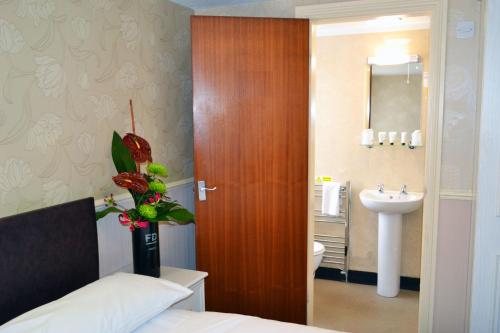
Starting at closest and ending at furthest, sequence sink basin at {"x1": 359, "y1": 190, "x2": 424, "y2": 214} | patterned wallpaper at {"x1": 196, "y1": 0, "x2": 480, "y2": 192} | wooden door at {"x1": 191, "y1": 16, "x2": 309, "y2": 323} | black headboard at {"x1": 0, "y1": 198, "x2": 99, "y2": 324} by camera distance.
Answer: black headboard at {"x1": 0, "y1": 198, "x2": 99, "y2": 324}, patterned wallpaper at {"x1": 196, "y1": 0, "x2": 480, "y2": 192}, wooden door at {"x1": 191, "y1": 16, "x2": 309, "y2": 323}, sink basin at {"x1": 359, "y1": 190, "x2": 424, "y2": 214}

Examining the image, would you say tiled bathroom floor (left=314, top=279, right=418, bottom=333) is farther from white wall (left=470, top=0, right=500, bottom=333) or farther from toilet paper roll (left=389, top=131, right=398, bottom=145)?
toilet paper roll (left=389, top=131, right=398, bottom=145)

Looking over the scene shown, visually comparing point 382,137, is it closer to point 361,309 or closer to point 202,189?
point 361,309

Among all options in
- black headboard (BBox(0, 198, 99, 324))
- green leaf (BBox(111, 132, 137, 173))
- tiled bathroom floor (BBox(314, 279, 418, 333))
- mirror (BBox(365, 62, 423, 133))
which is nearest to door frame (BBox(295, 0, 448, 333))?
tiled bathroom floor (BBox(314, 279, 418, 333))

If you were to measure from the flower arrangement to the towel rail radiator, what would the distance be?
81.2 inches

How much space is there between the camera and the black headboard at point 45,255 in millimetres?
1553

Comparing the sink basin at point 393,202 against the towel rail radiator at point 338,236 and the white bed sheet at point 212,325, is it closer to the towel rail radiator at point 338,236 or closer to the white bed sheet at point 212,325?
the towel rail radiator at point 338,236

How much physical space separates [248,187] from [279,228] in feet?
1.14

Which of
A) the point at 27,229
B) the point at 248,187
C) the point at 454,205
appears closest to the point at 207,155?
the point at 248,187

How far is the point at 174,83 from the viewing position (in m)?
2.83

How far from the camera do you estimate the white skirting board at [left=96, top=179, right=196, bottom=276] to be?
222 cm

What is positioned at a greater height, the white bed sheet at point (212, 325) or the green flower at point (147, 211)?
the green flower at point (147, 211)

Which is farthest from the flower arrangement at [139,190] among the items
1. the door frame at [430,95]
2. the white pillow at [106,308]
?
the door frame at [430,95]

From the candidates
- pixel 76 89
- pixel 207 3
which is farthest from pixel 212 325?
pixel 207 3

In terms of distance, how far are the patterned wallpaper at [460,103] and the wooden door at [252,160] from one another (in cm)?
84
